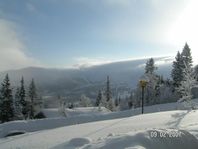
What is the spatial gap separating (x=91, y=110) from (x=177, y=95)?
1959cm

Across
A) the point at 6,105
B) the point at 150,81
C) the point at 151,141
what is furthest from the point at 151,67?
the point at 151,141

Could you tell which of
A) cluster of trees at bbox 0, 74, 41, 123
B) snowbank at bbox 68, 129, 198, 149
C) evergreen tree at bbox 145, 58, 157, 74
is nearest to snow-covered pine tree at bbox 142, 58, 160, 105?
evergreen tree at bbox 145, 58, 157, 74

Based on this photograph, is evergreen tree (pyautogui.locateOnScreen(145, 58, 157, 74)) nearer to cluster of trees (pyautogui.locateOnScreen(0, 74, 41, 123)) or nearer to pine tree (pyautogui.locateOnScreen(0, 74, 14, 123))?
cluster of trees (pyautogui.locateOnScreen(0, 74, 41, 123))

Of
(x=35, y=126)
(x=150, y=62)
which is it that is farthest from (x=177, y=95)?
(x=35, y=126)

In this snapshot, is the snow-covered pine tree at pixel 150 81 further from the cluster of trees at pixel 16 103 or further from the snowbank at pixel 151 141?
the snowbank at pixel 151 141

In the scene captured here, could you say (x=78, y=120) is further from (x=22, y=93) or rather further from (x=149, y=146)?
(x=22, y=93)

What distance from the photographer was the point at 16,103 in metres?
80.6

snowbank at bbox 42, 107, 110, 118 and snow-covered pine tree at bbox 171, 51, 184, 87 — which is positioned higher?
snow-covered pine tree at bbox 171, 51, 184, 87

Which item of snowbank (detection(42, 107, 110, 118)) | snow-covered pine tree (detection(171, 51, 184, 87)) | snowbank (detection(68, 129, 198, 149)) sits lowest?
snowbank (detection(42, 107, 110, 118))

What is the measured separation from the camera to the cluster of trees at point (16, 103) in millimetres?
66938

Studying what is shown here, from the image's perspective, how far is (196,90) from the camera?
73375mm

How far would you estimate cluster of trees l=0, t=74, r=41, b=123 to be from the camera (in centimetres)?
6694

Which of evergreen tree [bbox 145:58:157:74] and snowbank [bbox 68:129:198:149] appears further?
evergreen tree [bbox 145:58:157:74]

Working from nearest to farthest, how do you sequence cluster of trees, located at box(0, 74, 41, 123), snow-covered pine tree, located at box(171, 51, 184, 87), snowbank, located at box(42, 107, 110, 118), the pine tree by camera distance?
the pine tree → cluster of trees, located at box(0, 74, 41, 123) → snowbank, located at box(42, 107, 110, 118) → snow-covered pine tree, located at box(171, 51, 184, 87)
